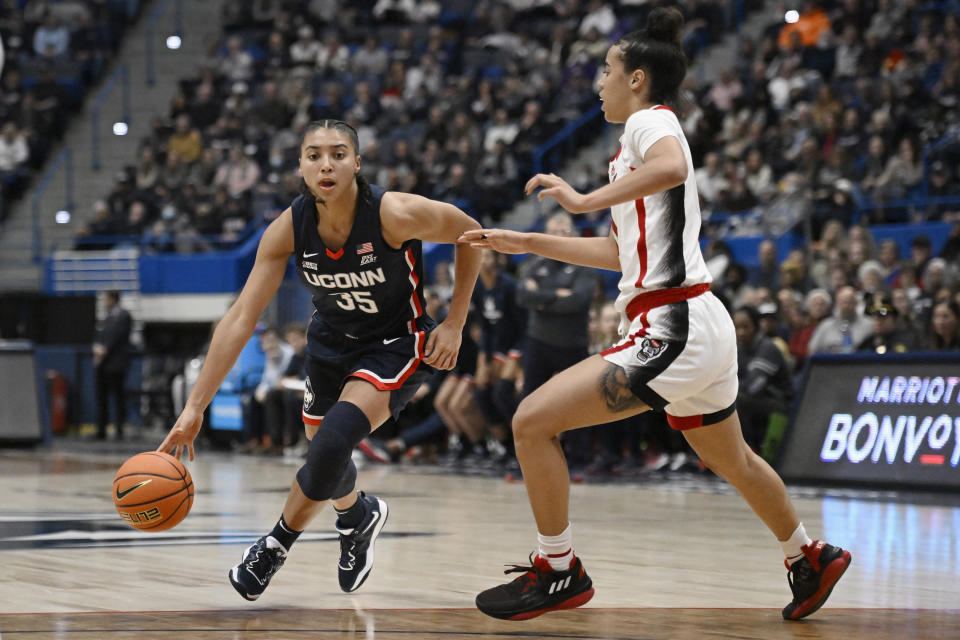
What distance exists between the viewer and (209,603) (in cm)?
497

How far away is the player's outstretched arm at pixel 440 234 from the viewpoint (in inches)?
207

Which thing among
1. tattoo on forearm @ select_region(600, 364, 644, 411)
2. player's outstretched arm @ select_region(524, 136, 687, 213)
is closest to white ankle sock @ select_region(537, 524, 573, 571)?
tattoo on forearm @ select_region(600, 364, 644, 411)

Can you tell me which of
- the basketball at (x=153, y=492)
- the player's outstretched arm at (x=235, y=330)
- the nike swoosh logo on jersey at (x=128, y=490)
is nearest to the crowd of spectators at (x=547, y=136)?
the player's outstretched arm at (x=235, y=330)

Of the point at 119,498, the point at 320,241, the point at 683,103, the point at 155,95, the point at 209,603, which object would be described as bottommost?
the point at 155,95

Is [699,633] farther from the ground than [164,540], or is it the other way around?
[699,633]

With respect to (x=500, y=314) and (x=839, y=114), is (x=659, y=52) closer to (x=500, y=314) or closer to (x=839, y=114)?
(x=500, y=314)

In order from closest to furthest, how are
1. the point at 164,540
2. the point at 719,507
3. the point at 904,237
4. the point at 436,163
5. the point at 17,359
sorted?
the point at 164,540 < the point at 719,507 < the point at 904,237 < the point at 17,359 < the point at 436,163

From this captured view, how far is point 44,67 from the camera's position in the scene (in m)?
24.2

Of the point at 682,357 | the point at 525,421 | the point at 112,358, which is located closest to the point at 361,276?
the point at 525,421

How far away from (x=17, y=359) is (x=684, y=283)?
12.2 m

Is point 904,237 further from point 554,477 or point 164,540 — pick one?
point 554,477

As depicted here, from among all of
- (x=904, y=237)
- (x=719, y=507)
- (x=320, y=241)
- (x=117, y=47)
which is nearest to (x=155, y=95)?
(x=117, y=47)

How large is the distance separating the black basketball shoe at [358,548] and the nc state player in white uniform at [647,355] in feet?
2.40

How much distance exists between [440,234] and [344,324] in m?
0.52
